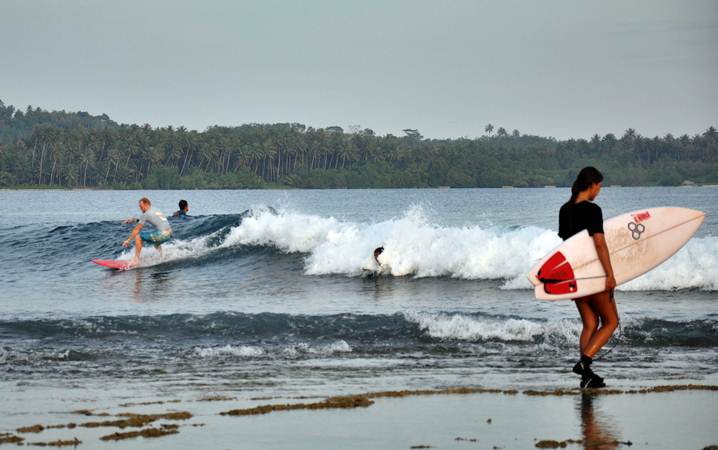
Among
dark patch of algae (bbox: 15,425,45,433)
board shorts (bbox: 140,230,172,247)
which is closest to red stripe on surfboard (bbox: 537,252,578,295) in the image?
dark patch of algae (bbox: 15,425,45,433)

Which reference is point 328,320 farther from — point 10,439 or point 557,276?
point 10,439

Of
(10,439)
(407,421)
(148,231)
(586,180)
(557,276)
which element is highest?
(586,180)

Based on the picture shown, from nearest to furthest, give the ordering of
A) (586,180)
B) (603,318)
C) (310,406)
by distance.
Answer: (310,406) < (586,180) < (603,318)

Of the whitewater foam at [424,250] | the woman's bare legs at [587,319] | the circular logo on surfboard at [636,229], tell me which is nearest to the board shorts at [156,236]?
the whitewater foam at [424,250]

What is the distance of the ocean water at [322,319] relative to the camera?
10523mm

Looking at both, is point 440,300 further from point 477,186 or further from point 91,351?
point 477,186

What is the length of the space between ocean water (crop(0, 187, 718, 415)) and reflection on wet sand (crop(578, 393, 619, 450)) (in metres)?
1.47

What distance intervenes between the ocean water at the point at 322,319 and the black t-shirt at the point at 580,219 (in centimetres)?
146

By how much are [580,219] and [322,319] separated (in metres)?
6.21

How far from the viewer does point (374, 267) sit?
22.5 m

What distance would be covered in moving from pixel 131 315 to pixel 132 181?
589 feet

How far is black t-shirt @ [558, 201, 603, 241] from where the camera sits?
944cm

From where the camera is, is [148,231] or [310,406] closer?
[310,406]

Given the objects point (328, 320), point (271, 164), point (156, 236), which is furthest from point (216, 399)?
point (271, 164)
